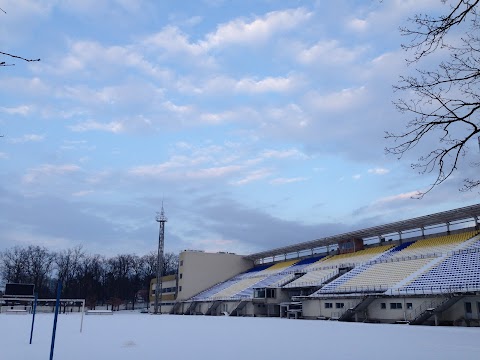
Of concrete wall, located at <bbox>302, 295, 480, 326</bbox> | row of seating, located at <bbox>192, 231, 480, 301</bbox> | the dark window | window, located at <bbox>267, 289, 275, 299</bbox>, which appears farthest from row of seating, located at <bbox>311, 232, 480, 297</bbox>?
window, located at <bbox>267, 289, 275, 299</bbox>

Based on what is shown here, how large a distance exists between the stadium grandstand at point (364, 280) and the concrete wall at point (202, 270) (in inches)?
8.2

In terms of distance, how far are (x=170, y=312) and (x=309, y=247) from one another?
3395cm

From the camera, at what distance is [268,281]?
6919 cm

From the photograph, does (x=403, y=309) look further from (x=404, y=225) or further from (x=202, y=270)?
(x=202, y=270)

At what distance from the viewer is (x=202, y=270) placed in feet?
293

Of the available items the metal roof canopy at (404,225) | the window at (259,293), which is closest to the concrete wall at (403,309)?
the window at (259,293)

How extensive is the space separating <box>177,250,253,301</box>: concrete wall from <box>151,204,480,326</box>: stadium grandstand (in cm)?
21

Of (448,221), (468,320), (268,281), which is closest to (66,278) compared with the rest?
(268,281)

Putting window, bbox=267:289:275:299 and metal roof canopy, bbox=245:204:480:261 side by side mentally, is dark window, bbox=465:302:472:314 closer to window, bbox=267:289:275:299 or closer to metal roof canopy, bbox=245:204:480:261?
metal roof canopy, bbox=245:204:480:261

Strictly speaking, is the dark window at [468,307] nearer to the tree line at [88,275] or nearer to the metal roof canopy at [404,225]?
the metal roof canopy at [404,225]

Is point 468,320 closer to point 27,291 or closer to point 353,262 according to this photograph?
point 353,262

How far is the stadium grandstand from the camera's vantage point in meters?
37.0

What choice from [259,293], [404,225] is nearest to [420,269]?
[404,225]

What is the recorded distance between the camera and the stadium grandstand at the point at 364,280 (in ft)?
121
